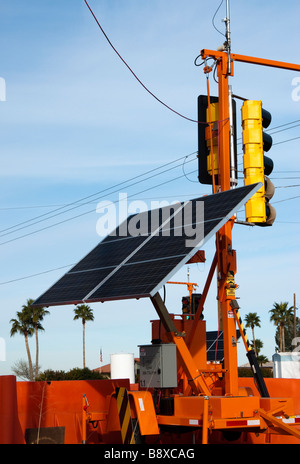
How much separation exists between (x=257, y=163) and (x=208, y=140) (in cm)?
140

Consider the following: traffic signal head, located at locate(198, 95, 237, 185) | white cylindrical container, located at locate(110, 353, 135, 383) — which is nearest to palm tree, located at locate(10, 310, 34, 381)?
white cylindrical container, located at locate(110, 353, 135, 383)

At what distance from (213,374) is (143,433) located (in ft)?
7.21

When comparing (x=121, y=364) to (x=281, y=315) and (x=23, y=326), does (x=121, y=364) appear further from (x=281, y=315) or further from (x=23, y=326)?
(x=281, y=315)

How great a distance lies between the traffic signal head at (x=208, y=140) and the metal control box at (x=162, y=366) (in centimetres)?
388

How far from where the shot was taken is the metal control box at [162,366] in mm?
11625

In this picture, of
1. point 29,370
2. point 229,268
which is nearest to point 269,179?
point 229,268

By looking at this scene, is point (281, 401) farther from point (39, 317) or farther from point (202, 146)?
point (39, 317)

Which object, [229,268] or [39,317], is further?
[39,317]

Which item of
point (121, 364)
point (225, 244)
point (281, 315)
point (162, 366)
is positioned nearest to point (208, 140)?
point (225, 244)

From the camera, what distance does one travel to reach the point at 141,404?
11.6m

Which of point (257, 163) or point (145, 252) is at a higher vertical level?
point (257, 163)

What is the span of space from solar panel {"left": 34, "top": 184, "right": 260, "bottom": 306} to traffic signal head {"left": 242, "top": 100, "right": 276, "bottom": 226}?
0.75 metres

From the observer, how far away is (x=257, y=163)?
13.1 m

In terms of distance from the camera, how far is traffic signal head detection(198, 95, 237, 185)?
→ 13.9m
